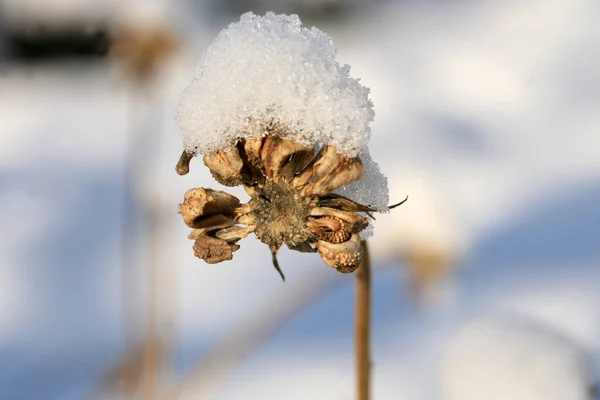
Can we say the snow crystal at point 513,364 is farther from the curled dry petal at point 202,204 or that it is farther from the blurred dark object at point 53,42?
the blurred dark object at point 53,42

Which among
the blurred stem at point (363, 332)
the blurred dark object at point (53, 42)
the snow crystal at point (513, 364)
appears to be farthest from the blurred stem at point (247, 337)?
the blurred dark object at point (53, 42)

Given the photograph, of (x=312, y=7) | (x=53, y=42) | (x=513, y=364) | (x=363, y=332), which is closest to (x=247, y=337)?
(x=513, y=364)

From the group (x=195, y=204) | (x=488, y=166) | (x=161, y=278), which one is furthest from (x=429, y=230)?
(x=488, y=166)

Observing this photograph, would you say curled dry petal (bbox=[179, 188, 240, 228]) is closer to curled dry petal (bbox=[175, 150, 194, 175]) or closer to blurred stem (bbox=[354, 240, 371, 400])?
curled dry petal (bbox=[175, 150, 194, 175])

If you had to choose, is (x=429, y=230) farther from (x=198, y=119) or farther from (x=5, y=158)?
(x=5, y=158)

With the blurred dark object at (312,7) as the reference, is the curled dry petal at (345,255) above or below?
below
